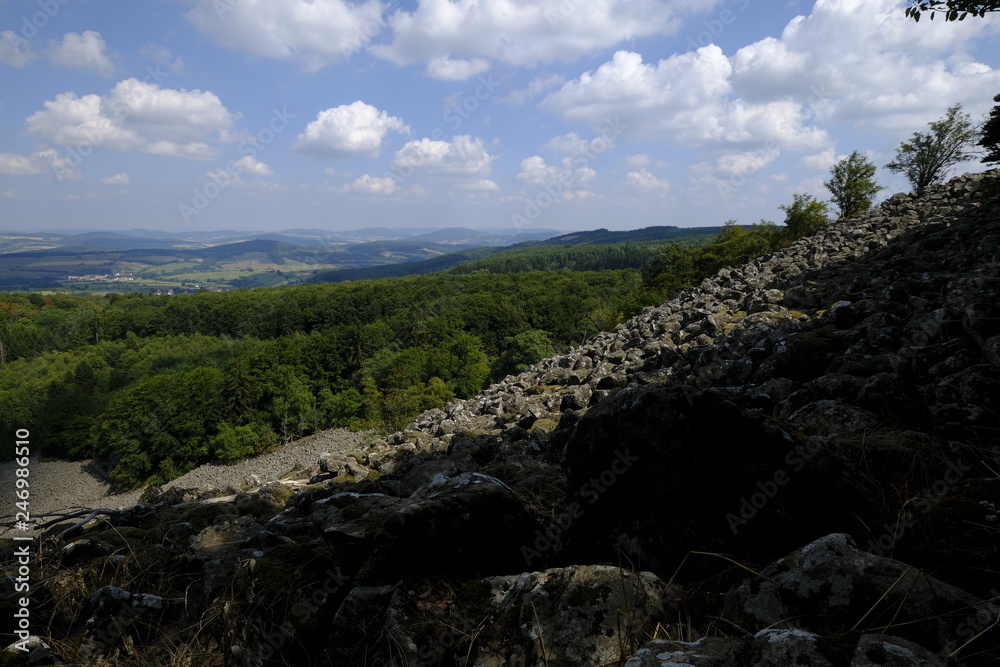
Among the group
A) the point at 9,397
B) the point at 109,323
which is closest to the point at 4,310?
the point at 109,323

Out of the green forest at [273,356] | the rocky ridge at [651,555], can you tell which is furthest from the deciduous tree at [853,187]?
the rocky ridge at [651,555]

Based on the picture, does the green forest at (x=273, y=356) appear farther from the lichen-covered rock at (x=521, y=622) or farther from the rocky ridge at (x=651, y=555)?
the lichen-covered rock at (x=521, y=622)

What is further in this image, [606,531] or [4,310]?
[4,310]

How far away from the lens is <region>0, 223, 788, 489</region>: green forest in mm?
48531

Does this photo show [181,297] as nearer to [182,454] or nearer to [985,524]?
[182,454]

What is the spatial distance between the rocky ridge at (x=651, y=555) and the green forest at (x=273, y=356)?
3544cm

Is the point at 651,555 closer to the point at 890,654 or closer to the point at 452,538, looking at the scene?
the point at 452,538

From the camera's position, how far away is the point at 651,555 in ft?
9.18

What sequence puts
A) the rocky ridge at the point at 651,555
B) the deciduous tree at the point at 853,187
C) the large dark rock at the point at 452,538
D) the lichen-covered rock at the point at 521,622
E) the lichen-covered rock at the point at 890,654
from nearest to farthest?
1. the lichen-covered rock at the point at 890,654
2. the rocky ridge at the point at 651,555
3. the lichen-covered rock at the point at 521,622
4. the large dark rock at the point at 452,538
5. the deciduous tree at the point at 853,187

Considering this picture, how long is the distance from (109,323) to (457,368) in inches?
3519

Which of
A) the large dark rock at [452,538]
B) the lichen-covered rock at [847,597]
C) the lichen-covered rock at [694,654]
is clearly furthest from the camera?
the large dark rock at [452,538]

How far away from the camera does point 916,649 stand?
1.34 metres

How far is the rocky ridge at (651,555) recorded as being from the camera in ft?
6.15

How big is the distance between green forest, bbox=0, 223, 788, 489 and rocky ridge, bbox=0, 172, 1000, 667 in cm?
3544
